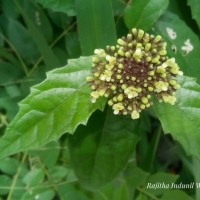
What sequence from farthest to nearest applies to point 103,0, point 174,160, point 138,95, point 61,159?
point 174,160 < point 61,159 < point 103,0 < point 138,95

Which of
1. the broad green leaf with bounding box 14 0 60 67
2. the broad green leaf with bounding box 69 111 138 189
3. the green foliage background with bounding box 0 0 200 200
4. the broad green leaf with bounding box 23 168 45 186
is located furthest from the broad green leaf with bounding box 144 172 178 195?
the broad green leaf with bounding box 14 0 60 67

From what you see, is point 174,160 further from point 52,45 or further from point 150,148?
point 52,45

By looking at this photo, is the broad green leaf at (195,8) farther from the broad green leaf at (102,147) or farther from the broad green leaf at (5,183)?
the broad green leaf at (5,183)

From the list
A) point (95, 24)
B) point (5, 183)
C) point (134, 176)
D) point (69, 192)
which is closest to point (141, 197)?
point (134, 176)

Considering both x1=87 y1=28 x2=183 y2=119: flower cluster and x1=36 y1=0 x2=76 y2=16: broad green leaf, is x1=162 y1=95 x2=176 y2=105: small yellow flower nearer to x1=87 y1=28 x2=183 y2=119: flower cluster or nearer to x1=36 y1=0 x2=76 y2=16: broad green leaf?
x1=87 y1=28 x2=183 y2=119: flower cluster

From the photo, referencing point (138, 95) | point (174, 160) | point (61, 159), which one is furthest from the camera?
point (174, 160)

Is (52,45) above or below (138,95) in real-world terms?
above

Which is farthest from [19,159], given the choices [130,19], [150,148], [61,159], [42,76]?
[130,19]
